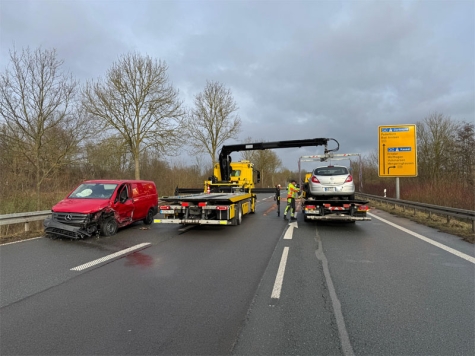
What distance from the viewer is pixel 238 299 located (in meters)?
4.56

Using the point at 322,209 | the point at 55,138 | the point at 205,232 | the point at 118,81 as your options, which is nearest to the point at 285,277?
the point at 205,232

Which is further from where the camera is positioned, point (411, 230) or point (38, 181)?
point (38, 181)

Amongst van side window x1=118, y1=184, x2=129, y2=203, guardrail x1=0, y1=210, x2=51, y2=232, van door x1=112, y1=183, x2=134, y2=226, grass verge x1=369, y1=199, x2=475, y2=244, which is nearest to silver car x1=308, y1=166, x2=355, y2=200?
grass verge x1=369, y1=199, x2=475, y2=244

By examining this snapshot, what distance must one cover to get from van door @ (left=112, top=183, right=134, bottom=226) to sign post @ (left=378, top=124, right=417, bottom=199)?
628 inches

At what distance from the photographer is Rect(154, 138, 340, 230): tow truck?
10648 mm

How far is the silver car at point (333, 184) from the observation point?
12.0 m

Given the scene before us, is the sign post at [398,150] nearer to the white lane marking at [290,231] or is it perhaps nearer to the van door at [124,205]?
the white lane marking at [290,231]

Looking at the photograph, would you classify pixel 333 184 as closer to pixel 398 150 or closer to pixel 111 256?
pixel 111 256

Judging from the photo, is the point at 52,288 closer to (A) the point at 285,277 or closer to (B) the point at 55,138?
(A) the point at 285,277

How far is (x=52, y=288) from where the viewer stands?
16.4 feet

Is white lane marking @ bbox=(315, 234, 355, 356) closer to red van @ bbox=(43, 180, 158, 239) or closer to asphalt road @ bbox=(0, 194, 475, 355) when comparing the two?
asphalt road @ bbox=(0, 194, 475, 355)

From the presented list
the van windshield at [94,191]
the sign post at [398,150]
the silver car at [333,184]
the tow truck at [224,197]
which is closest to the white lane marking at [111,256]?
the tow truck at [224,197]

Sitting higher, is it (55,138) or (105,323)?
(55,138)

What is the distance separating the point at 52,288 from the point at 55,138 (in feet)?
43.3
